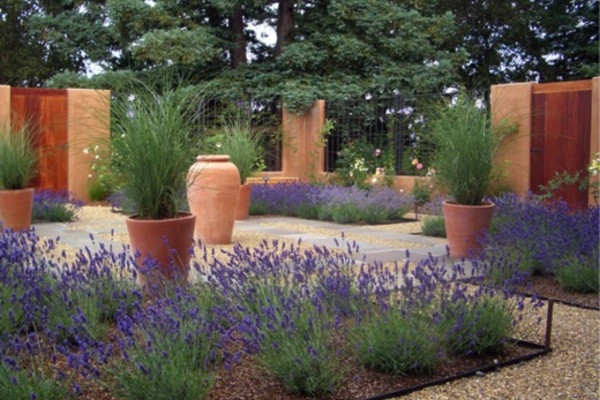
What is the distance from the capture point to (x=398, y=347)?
3158 mm

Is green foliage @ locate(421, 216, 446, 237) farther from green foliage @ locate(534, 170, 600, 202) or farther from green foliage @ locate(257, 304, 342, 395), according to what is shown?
green foliage @ locate(257, 304, 342, 395)

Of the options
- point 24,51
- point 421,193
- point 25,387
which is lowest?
point 25,387

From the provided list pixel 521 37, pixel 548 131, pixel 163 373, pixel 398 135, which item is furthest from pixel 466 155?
pixel 521 37

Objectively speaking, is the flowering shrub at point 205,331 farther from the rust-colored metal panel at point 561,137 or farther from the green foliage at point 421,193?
the green foliage at point 421,193

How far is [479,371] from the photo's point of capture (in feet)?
10.7

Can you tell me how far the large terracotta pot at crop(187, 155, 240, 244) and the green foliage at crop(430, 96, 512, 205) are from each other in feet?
6.90

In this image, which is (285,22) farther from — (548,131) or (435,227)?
(435,227)

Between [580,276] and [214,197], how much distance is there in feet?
11.9

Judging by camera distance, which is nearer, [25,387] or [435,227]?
[25,387]

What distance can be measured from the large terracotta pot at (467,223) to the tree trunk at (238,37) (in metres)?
11.4

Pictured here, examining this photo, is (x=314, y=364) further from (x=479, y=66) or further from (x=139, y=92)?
(x=479, y=66)

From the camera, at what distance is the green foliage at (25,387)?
2.53m

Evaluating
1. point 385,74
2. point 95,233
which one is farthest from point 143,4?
point 95,233

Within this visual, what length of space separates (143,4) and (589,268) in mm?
12527
